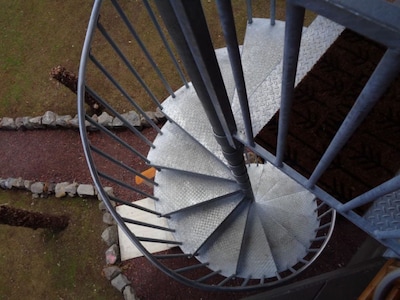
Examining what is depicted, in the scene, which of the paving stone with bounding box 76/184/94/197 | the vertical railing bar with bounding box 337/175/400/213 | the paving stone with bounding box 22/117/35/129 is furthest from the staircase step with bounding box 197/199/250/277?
the paving stone with bounding box 22/117/35/129

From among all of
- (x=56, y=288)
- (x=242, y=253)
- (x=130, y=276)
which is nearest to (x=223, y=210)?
(x=242, y=253)

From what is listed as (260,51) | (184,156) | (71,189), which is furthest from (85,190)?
(260,51)

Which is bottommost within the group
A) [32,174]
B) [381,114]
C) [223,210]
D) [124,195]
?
[32,174]

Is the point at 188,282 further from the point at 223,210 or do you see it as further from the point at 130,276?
the point at 130,276

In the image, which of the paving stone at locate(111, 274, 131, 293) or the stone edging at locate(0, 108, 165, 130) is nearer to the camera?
the paving stone at locate(111, 274, 131, 293)

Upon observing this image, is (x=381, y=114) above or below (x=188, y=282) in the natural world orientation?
above

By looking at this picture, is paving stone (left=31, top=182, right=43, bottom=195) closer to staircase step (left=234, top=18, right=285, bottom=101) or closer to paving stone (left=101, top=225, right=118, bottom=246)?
paving stone (left=101, top=225, right=118, bottom=246)

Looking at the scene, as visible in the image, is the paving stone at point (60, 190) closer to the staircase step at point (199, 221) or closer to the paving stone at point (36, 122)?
the paving stone at point (36, 122)
